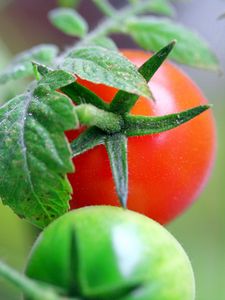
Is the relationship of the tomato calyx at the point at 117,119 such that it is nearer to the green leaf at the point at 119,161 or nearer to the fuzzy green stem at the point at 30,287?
the green leaf at the point at 119,161

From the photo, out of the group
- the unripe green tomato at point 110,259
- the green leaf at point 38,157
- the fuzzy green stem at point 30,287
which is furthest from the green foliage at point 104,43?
the fuzzy green stem at point 30,287

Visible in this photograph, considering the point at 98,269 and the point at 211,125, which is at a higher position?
the point at 211,125

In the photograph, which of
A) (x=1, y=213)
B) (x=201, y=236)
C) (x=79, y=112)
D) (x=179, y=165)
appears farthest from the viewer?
(x=201, y=236)

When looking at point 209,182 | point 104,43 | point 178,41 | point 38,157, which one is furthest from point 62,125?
point 209,182

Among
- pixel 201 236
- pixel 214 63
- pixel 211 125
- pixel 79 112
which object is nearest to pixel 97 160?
pixel 79 112

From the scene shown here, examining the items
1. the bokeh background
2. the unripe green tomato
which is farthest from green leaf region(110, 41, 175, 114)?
the bokeh background

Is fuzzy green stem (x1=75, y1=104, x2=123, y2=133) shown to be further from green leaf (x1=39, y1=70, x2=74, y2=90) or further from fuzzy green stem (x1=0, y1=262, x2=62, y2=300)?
fuzzy green stem (x1=0, y1=262, x2=62, y2=300)

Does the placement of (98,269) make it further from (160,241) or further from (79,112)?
(79,112)
